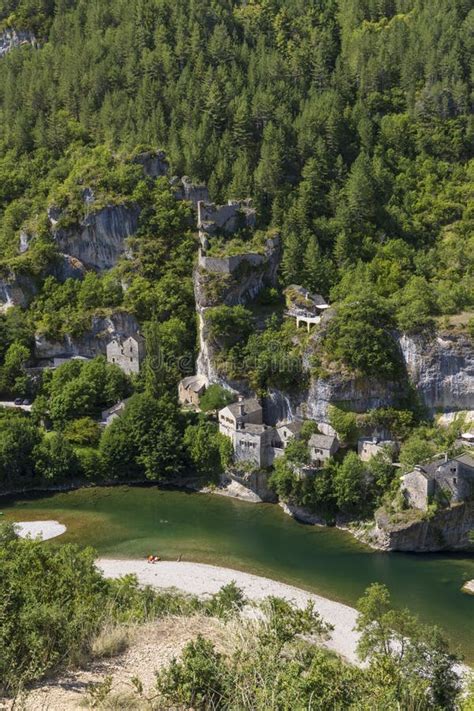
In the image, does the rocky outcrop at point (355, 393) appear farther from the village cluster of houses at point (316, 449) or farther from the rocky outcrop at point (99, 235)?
the rocky outcrop at point (99, 235)

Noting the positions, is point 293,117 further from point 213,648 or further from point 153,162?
point 213,648

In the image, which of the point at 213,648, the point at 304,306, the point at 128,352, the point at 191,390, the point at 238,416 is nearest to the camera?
the point at 213,648

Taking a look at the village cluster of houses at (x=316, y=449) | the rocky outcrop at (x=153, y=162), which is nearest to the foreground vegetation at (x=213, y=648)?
the village cluster of houses at (x=316, y=449)

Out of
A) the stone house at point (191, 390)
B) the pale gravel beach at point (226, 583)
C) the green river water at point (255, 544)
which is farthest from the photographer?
the stone house at point (191, 390)

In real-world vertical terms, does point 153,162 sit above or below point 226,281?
above

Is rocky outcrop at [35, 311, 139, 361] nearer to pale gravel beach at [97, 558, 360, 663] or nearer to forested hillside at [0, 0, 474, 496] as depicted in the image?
forested hillside at [0, 0, 474, 496]

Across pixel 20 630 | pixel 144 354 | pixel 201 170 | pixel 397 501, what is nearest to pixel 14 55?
pixel 201 170

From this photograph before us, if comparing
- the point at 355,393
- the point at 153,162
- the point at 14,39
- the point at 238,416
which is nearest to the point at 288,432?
the point at 238,416
